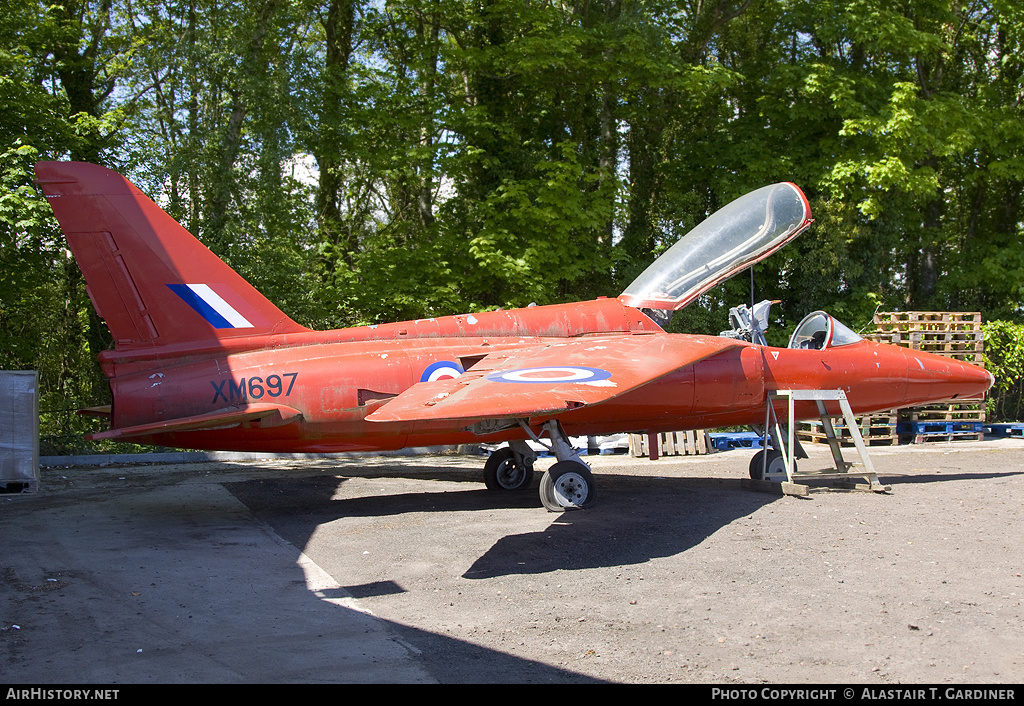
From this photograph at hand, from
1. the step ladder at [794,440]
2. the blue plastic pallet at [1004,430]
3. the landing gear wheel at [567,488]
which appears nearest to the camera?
the landing gear wheel at [567,488]

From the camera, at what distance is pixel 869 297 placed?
887 inches

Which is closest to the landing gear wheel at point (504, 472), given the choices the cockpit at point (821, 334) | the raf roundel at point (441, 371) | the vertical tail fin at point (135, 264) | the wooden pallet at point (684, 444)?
the raf roundel at point (441, 371)

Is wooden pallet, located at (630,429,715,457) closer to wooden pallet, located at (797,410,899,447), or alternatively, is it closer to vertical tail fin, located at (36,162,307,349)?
wooden pallet, located at (797,410,899,447)

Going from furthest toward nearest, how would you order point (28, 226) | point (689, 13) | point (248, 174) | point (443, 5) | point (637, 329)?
point (689, 13), point (443, 5), point (248, 174), point (28, 226), point (637, 329)

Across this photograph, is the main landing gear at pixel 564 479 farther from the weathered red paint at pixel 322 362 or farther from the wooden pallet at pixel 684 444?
the wooden pallet at pixel 684 444

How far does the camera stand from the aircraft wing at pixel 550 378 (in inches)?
301

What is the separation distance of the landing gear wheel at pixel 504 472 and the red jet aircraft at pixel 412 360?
3.72 ft

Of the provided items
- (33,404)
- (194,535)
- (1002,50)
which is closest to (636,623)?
(194,535)

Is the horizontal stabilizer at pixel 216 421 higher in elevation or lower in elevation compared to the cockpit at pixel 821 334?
lower

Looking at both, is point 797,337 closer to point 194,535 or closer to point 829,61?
point 194,535

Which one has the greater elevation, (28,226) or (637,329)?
(28,226)

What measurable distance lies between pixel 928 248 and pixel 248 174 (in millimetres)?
21313

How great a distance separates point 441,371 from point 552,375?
221cm

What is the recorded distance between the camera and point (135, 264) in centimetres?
971
